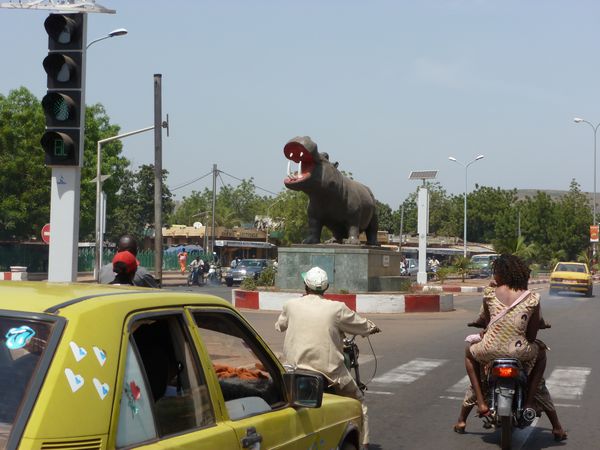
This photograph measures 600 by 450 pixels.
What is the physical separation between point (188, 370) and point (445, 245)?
85.8 metres

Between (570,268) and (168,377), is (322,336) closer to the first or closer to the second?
(168,377)

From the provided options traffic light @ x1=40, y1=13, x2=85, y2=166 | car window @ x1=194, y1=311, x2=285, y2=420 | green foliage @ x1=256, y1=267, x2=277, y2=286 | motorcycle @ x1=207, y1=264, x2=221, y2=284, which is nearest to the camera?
car window @ x1=194, y1=311, x2=285, y2=420

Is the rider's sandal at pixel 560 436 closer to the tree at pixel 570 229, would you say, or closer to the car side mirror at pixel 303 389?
the car side mirror at pixel 303 389

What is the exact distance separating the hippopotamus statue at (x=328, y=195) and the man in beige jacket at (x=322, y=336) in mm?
14464

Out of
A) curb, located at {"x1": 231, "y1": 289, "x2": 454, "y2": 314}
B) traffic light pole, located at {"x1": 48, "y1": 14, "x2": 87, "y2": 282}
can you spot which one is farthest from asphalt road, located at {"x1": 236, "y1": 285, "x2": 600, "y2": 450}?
traffic light pole, located at {"x1": 48, "y1": 14, "x2": 87, "y2": 282}

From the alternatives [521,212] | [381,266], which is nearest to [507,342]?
[381,266]

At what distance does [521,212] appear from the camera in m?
84.1

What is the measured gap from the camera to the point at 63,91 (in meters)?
9.12

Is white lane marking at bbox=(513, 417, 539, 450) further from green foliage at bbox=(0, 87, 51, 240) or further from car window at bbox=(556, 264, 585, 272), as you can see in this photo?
green foliage at bbox=(0, 87, 51, 240)

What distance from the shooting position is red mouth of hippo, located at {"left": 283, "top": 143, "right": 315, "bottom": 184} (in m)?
20.9

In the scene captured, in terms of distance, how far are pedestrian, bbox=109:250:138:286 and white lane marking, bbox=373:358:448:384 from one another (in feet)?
14.0

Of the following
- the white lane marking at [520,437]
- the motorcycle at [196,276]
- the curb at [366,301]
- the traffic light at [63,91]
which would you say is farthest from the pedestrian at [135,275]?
the motorcycle at [196,276]

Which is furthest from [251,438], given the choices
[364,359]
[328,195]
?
[328,195]

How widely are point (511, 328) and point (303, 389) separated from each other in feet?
11.1
